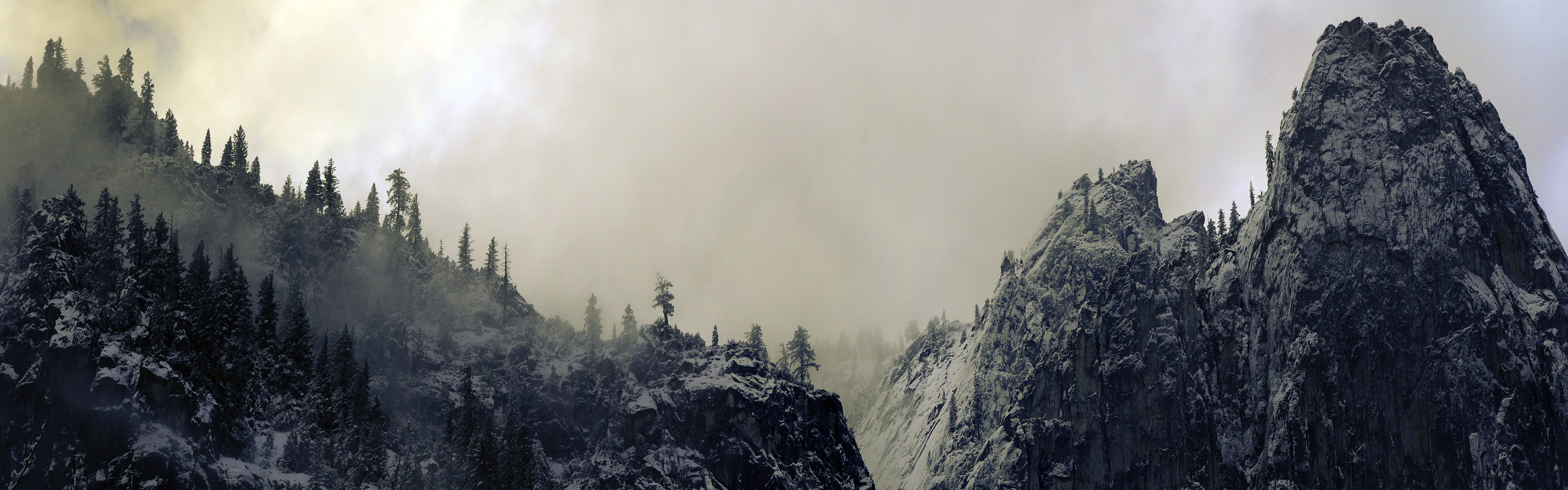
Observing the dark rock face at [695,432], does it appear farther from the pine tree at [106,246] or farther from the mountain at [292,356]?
the pine tree at [106,246]

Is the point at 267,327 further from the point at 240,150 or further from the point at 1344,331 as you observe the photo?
the point at 1344,331

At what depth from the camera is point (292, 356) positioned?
483 ft

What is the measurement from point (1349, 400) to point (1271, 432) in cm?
1311

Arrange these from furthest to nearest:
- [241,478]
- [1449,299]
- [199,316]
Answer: [1449,299] < [199,316] < [241,478]

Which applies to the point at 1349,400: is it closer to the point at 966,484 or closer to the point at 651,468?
the point at 966,484

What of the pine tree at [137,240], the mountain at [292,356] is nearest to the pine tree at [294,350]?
the mountain at [292,356]

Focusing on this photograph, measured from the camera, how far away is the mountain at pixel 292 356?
124 meters

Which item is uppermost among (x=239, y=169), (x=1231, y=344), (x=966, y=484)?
(x=239, y=169)

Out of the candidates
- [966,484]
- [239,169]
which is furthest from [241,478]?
[966,484]

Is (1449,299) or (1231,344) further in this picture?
(1231,344)

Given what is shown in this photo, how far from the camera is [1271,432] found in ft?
552

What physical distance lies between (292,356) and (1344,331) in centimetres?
14246

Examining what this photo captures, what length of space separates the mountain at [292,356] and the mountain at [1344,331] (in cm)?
4318

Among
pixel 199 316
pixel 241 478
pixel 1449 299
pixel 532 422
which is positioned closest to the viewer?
pixel 241 478
